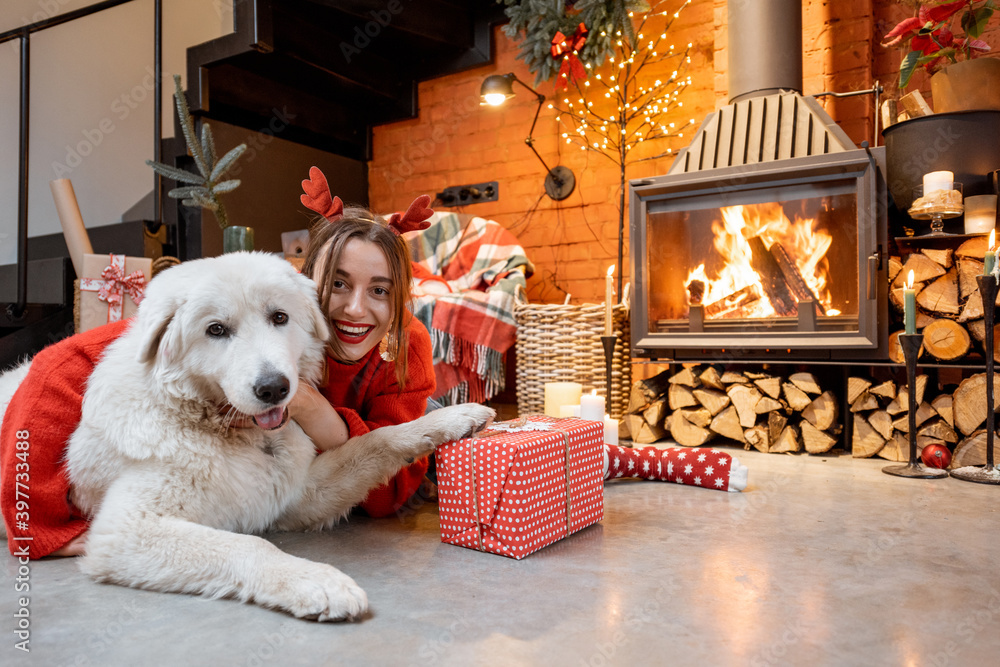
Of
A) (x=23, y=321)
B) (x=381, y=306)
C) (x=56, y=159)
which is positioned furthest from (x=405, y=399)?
(x=56, y=159)

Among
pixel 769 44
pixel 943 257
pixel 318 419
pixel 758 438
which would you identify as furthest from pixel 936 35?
pixel 318 419

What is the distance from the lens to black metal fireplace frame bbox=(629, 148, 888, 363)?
2.28 metres

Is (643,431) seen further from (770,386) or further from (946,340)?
(946,340)

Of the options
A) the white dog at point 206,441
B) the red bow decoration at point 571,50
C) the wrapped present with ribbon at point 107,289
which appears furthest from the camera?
the red bow decoration at point 571,50

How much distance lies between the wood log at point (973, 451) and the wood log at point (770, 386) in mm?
589

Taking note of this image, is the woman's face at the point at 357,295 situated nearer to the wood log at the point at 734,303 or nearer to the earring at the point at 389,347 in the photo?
the earring at the point at 389,347

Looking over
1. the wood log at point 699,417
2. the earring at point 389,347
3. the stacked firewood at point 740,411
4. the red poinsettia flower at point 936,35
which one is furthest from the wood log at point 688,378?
the earring at point 389,347

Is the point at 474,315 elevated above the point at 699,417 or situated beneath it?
elevated above

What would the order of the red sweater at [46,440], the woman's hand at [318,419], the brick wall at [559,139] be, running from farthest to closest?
the brick wall at [559,139], the woman's hand at [318,419], the red sweater at [46,440]

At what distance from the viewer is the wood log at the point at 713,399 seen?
2.58m

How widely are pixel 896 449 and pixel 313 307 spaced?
2.10 metres

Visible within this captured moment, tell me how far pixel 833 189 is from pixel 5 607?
2.62 meters

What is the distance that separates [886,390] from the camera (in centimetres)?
232

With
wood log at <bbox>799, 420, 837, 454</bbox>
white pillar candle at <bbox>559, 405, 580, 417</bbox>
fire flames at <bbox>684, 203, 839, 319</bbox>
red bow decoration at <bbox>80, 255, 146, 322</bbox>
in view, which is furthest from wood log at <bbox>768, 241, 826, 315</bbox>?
red bow decoration at <bbox>80, 255, 146, 322</bbox>
